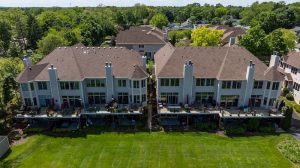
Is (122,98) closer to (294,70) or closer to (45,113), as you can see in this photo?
(45,113)

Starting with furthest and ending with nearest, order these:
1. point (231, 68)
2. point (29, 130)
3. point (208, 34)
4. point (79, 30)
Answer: point (79, 30) < point (208, 34) < point (231, 68) < point (29, 130)

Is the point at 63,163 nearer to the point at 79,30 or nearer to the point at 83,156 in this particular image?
Result: the point at 83,156

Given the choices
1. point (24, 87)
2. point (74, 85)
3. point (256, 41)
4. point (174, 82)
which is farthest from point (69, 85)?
point (256, 41)

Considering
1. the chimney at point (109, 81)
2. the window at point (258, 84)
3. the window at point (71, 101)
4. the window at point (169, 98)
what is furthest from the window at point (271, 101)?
the window at point (71, 101)

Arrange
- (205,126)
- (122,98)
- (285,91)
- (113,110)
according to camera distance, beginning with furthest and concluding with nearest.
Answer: (285,91)
(122,98)
(113,110)
(205,126)

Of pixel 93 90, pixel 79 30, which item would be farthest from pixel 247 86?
pixel 79 30
